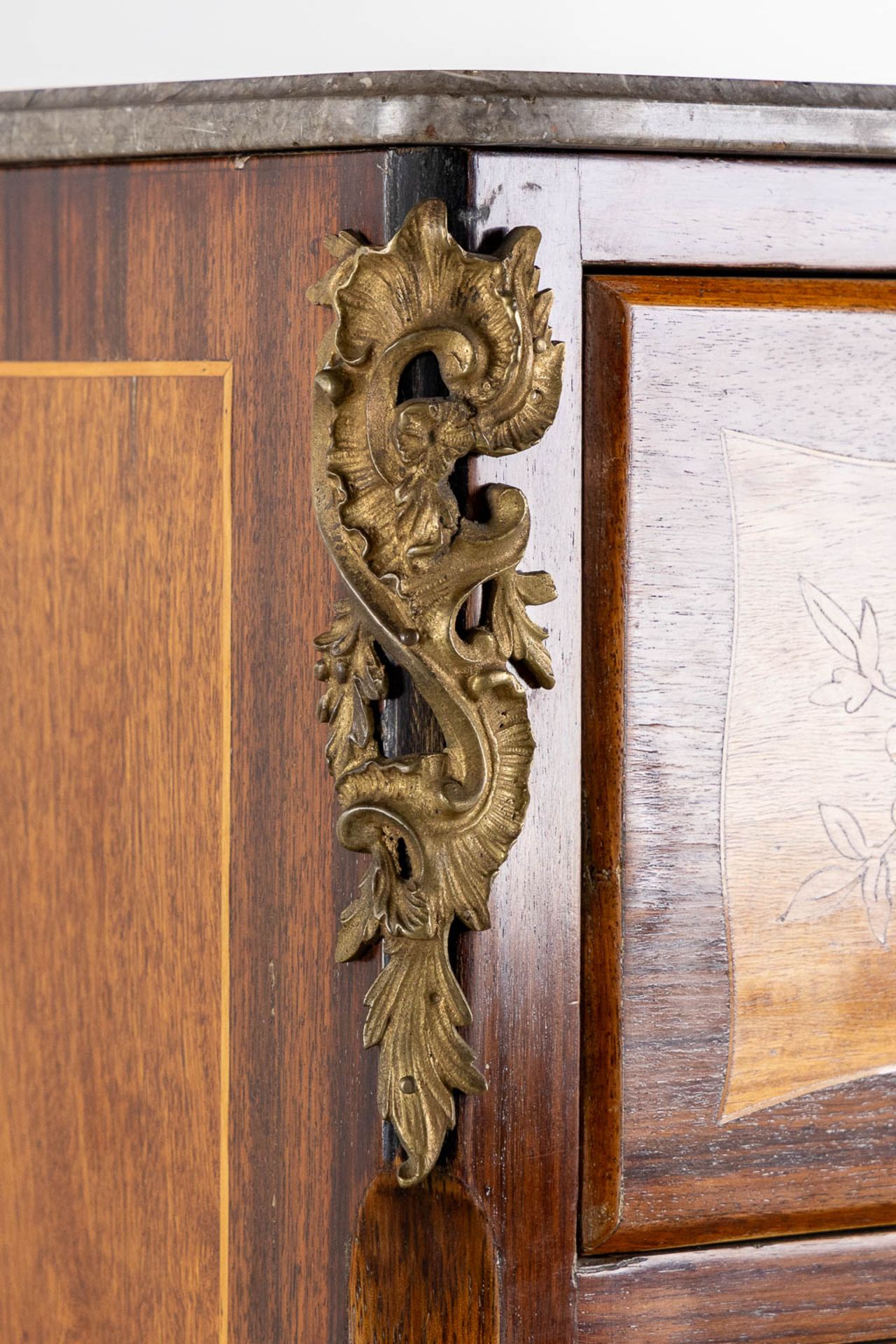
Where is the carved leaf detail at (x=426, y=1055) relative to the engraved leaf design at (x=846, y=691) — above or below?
below

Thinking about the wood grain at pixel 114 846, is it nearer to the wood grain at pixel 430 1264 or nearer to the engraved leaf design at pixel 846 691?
the wood grain at pixel 430 1264

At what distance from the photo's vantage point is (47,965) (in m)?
0.53

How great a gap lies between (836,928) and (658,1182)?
100mm

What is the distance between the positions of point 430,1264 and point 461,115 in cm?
35

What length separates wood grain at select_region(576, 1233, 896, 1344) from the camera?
488 millimetres

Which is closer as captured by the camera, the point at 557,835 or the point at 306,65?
the point at 557,835

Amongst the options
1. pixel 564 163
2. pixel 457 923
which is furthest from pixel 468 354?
pixel 457 923

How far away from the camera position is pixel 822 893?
493 mm

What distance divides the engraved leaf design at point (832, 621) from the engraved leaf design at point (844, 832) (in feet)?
0.16

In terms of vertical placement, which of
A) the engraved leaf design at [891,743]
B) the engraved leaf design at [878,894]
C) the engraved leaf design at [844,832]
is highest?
the engraved leaf design at [891,743]

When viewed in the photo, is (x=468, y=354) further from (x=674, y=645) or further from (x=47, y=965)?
(x=47, y=965)

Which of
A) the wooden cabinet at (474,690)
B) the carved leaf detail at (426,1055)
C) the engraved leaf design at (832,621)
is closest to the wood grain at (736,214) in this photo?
the wooden cabinet at (474,690)

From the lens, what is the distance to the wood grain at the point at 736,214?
46cm

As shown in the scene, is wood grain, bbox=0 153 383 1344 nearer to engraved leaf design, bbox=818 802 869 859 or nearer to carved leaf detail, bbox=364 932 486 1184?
carved leaf detail, bbox=364 932 486 1184
